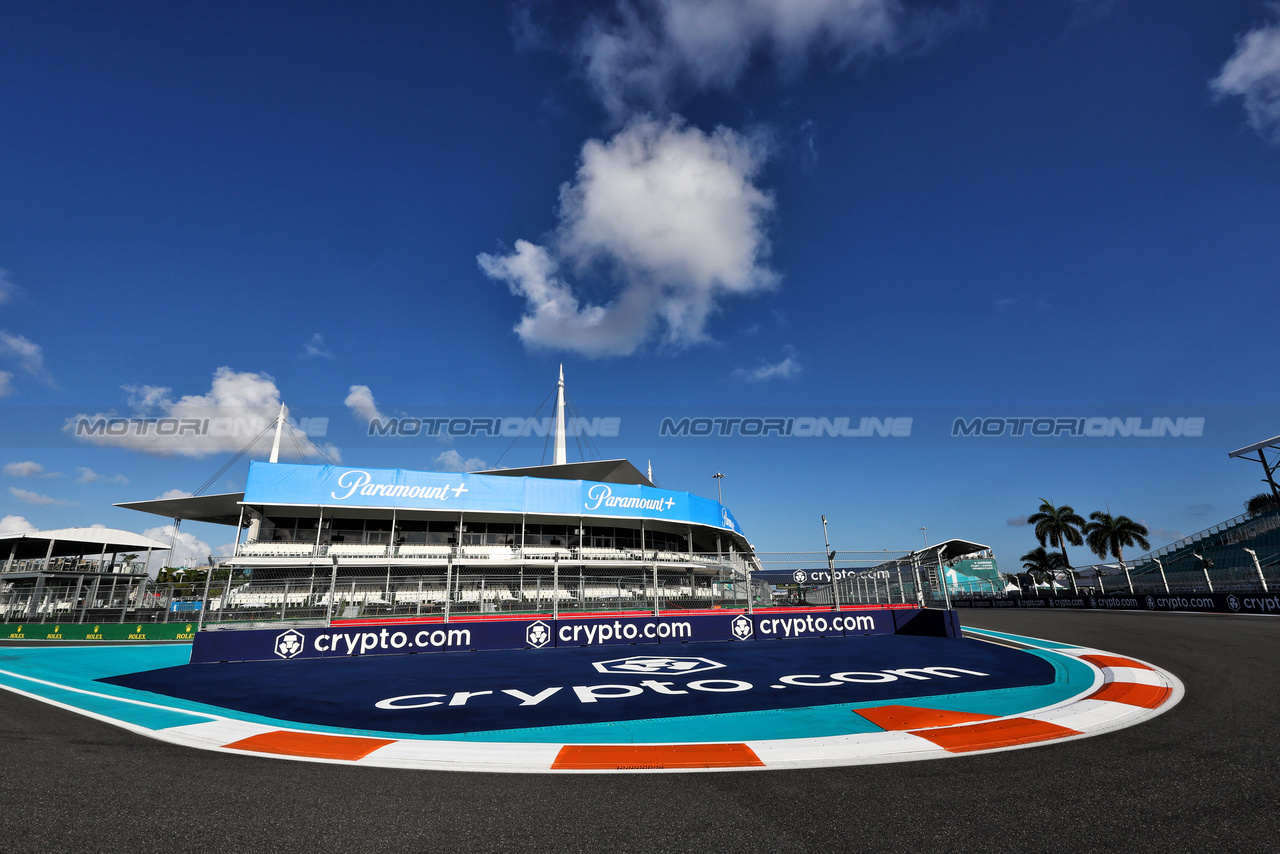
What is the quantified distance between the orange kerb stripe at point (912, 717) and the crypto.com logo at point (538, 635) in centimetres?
897

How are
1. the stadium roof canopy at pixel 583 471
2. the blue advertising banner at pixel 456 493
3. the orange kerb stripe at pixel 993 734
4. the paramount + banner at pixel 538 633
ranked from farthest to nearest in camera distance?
1. the stadium roof canopy at pixel 583 471
2. the blue advertising banner at pixel 456 493
3. the paramount + banner at pixel 538 633
4. the orange kerb stripe at pixel 993 734

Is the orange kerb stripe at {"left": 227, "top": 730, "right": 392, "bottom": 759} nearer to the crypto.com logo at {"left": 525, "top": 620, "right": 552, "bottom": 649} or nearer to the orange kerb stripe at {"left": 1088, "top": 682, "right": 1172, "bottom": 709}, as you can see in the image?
the orange kerb stripe at {"left": 1088, "top": 682, "right": 1172, "bottom": 709}

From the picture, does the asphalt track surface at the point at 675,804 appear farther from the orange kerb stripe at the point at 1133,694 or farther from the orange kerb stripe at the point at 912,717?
the orange kerb stripe at the point at 1133,694

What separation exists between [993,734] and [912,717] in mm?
849

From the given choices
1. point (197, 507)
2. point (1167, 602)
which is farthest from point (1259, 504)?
point (197, 507)

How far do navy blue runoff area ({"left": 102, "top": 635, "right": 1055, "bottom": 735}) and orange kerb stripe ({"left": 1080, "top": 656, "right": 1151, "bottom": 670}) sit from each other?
0.76m

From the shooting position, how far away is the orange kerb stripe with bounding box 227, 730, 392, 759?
4430mm

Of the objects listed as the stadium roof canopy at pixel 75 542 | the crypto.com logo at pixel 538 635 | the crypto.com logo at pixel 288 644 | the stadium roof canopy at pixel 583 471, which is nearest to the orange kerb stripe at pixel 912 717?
the crypto.com logo at pixel 538 635

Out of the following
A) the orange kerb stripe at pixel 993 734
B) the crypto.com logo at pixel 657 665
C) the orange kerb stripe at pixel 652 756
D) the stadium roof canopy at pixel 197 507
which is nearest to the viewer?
the orange kerb stripe at pixel 652 756

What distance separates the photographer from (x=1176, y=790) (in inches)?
128

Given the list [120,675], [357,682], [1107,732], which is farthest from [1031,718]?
[120,675]

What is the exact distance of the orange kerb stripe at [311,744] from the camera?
4430mm

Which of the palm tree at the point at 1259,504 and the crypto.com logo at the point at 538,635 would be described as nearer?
the crypto.com logo at the point at 538,635

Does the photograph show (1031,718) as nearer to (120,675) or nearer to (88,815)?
(88,815)
